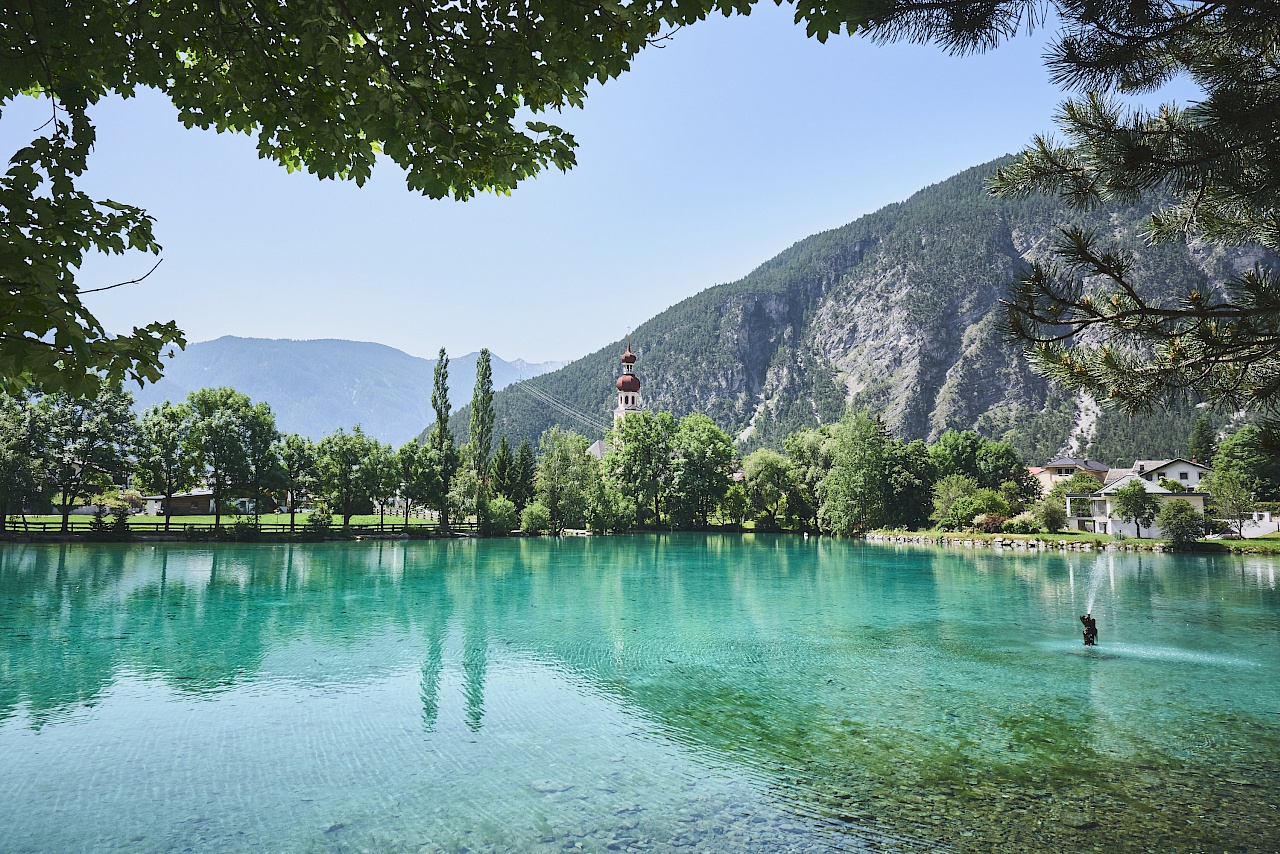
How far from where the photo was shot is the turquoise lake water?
7.16 metres

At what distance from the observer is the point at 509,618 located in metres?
19.6

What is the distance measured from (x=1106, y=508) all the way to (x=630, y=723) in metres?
63.4

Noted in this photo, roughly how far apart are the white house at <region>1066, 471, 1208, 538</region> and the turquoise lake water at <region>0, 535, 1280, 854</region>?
36630 mm

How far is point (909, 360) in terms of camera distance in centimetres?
16950

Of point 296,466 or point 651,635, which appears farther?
point 296,466

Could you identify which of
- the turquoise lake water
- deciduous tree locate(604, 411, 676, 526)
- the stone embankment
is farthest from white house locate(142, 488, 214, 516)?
the stone embankment

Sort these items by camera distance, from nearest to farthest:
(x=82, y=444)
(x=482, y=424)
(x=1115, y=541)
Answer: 1. (x=82, y=444)
2. (x=1115, y=541)
3. (x=482, y=424)

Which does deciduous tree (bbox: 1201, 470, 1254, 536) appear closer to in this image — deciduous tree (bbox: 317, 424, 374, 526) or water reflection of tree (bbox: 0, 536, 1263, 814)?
water reflection of tree (bbox: 0, 536, 1263, 814)

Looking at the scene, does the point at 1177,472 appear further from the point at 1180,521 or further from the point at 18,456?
the point at 18,456

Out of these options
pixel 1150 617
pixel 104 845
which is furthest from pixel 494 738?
pixel 1150 617

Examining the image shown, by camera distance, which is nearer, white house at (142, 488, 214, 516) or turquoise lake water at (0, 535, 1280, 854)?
turquoise lake water at (0, 535, 1280, 854)

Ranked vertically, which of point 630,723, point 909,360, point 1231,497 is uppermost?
point 909,360

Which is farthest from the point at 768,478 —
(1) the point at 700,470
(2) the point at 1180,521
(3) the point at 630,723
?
(3) the point at 630,723

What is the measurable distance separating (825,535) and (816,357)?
136 m
